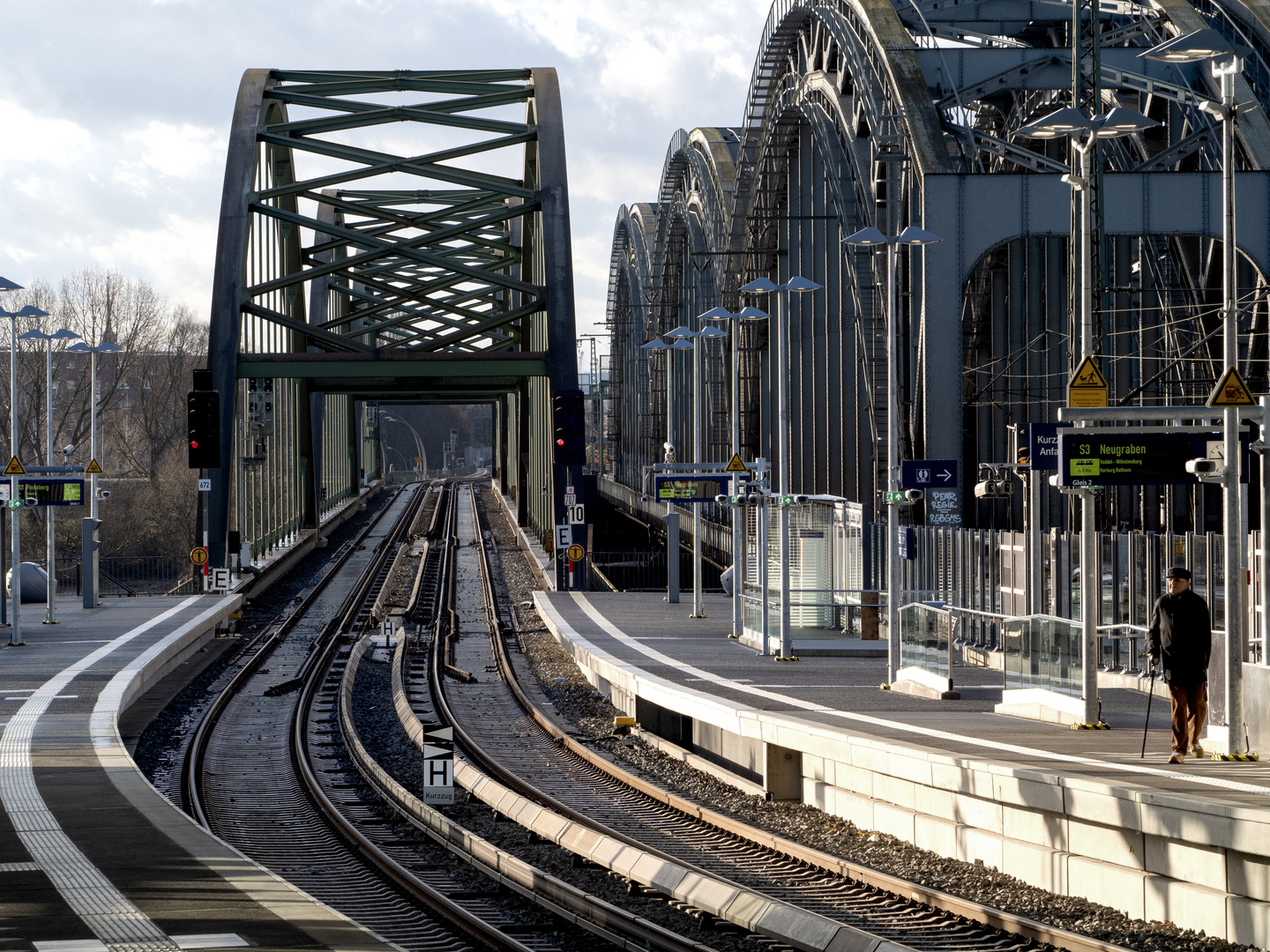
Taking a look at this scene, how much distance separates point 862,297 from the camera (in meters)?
42.4

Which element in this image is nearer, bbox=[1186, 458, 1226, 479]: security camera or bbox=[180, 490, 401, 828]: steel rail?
bbox=[1186, 458, 1226, 479]: security camera

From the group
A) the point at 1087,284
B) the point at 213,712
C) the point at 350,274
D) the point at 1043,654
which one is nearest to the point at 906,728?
the point at 1043,654

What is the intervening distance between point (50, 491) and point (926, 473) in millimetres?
18380

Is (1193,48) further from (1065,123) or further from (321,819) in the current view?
(321,819)

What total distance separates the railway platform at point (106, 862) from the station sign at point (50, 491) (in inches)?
347

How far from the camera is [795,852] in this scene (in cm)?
1347

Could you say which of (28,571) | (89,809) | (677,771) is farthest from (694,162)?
(89,809)

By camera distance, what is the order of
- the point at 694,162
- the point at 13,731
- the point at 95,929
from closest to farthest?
the point at 95,929
the point at 13,731
the point at 694,162

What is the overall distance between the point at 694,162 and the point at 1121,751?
5665cm

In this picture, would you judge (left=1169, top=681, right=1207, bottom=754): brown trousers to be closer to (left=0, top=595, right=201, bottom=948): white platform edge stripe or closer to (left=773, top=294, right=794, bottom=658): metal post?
(left=0, top=595, right=201, bottom=948): white platform edge stripe

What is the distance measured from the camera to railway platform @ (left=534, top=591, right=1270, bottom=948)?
32.9ft

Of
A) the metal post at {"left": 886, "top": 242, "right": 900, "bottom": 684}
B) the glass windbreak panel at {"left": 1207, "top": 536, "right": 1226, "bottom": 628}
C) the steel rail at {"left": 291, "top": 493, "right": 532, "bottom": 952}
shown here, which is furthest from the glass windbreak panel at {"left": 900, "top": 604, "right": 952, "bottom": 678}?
the steel rail at {"left": 291, "top": 493, "right": 532, "bottom": 952}

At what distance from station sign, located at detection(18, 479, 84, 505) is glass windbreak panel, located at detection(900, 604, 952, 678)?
711 inches

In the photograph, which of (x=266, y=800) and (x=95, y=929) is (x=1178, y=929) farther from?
(x=266, y=800)
